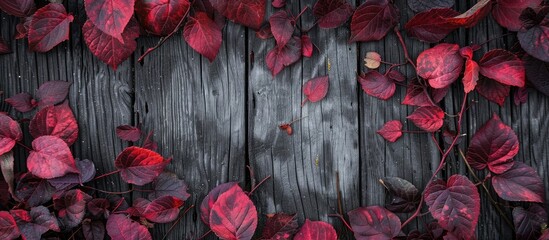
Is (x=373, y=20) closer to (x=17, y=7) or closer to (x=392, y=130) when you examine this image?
(x=392, y=130)

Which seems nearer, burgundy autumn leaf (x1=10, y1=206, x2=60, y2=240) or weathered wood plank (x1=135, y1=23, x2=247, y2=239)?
burgundy autumn leaf (x1=10, y1=206, x2=60, y2=240)

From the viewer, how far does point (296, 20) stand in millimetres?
1687

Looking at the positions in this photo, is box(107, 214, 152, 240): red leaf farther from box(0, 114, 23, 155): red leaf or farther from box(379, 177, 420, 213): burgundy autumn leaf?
box(379, 177, 420, 213): burgundy autumn leaf

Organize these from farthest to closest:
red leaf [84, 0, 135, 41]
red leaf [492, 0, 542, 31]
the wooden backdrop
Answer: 1. the wooden backdrop
2. red leaf [492, 0, 542, 31]
3. red leaf [84, 0, 135, 41]

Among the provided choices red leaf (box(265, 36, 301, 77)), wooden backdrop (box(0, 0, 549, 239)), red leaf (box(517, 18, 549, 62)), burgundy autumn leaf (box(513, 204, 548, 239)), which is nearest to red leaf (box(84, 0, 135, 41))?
wooden backdrop (box(0, 0, 549, 239))

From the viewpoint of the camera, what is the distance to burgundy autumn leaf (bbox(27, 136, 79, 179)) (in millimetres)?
1590

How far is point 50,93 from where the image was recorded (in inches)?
66.3

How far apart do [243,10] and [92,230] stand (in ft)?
2.57

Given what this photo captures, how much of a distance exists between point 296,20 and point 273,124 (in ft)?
1.04

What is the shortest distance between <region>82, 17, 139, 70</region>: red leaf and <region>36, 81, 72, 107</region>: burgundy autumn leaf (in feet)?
0.54

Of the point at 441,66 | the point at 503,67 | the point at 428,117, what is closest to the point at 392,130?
the point at 428,117

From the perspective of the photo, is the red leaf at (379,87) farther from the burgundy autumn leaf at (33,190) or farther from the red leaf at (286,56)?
the burgundy autumn leaf at (33,190)

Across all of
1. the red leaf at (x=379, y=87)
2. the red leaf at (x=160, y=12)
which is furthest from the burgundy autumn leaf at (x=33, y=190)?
the red leaf at (x=379, y=87)

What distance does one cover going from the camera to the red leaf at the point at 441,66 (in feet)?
5.30
